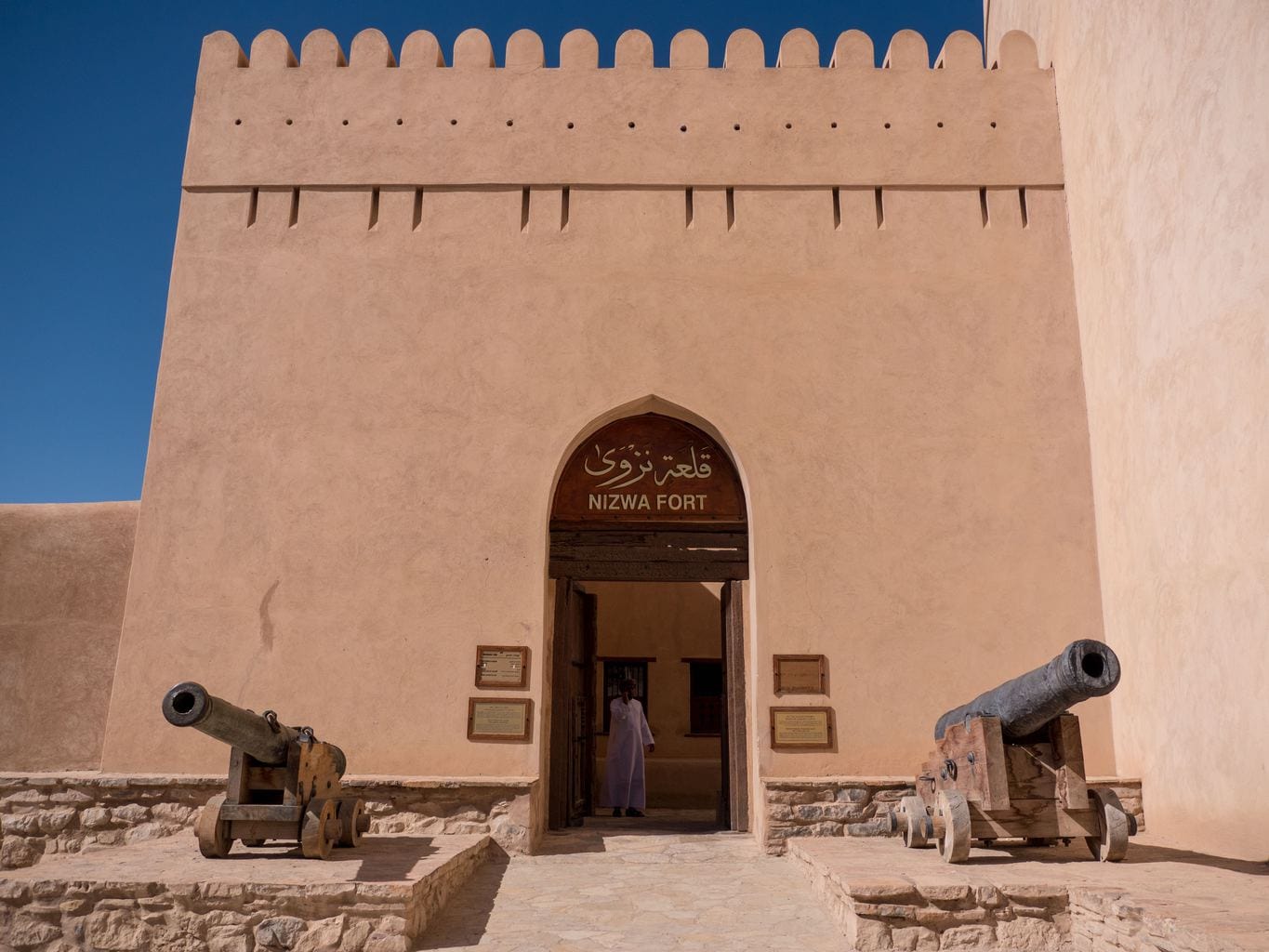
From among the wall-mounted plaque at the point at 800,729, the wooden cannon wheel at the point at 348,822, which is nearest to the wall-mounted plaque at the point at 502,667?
the wooden cannon wheel at the point at 348,822

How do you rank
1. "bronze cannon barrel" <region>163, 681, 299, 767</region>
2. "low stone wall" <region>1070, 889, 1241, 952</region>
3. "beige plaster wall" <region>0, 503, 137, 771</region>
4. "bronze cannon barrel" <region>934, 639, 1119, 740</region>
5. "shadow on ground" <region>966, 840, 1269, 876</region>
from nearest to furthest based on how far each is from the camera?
"low stone wall" <region>1070, 889, 1241, 952</region>
"bronze cannon barrel" <region>934, 639, 1119, 740</region>
"bronze cannon barrel" <region>163, 681, 299, 767</region>
"shadow on ground" <region>966, 840, 1269, 876</region>
"beige plaster wall" <region>0, 503, 137, 771</region>

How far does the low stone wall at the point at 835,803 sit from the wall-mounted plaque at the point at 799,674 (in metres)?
0.57

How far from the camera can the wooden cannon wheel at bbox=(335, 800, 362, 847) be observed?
5809mm

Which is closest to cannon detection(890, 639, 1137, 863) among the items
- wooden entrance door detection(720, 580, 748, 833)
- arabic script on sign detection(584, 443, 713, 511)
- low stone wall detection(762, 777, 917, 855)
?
low stone wall detection(762, 777, 917, 855)

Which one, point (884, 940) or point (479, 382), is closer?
point (884, 940)

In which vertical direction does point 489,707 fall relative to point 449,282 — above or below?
below

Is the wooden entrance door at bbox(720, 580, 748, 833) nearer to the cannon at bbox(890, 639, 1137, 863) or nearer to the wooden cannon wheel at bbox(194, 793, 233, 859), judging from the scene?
the cannon at bbox(890, 639, 1137, 863)

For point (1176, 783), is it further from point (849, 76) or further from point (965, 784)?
point (849, 76)

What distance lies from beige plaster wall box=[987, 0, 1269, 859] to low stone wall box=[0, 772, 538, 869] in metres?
3.94

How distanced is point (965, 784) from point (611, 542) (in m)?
3.08

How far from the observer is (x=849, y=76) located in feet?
27.1

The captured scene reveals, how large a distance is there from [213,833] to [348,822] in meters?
0.77

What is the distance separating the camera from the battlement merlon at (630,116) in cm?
805

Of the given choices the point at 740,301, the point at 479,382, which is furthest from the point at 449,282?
the point at 740,301
